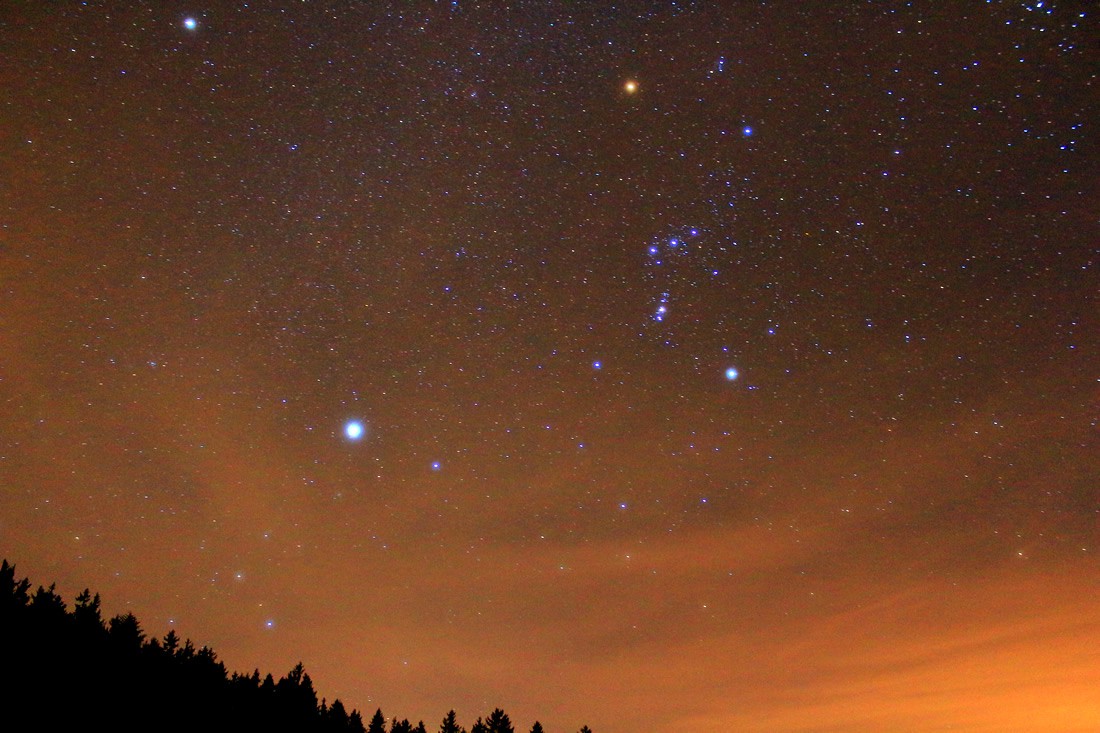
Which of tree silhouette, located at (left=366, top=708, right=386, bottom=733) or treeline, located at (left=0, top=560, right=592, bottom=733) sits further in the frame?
tree silhouette, located at (left=366, top=708, right=386, bottom=733)

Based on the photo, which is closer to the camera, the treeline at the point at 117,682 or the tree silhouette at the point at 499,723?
the treeline at the point at 117,682

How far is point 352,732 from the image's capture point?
3077cm

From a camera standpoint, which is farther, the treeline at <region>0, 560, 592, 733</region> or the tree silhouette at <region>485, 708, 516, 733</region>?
the tree silhouette at <region>485, 708, 516, 733</region>

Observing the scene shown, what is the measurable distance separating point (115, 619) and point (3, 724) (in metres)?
6.98

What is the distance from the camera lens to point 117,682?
878 inches

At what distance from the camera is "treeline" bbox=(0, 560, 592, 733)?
64.6 ft

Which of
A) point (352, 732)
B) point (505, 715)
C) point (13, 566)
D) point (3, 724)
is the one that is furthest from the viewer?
point (505, 715)

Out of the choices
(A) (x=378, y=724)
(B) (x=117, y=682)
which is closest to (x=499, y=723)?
(A) (x=378, y=724)

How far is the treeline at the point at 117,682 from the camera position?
1969 centimetres

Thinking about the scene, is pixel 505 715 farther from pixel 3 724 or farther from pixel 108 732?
pixel 3 724

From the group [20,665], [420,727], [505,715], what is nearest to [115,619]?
[20,665]

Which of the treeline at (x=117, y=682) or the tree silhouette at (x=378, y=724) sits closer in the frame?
the treeline at (x=117, y=682)

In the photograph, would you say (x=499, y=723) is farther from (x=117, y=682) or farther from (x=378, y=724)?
(x=117, y=682)

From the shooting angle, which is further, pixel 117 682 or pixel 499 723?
pixel 499 723
